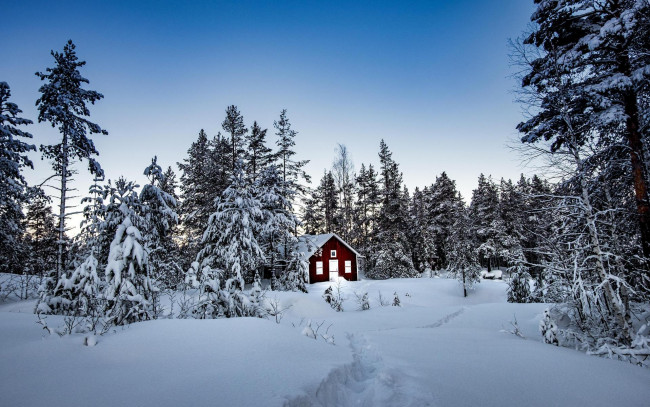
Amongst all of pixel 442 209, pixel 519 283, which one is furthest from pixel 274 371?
pixel 442 209

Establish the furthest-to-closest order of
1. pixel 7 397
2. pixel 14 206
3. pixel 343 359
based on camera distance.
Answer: pixel 14 206, pixel 343 359, pixel 7 397

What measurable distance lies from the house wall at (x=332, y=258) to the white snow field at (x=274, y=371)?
78.6ft

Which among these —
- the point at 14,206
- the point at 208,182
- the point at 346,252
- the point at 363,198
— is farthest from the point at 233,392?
the point at 363,198

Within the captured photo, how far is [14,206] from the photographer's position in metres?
13.8

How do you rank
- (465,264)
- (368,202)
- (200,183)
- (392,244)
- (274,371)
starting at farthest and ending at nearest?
(368,202) < (392,244) < (200,183) < (465,264) < (274,371)

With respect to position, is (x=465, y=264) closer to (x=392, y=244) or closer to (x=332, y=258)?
(x=392, y=244)

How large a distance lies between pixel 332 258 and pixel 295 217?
11970 millimetres

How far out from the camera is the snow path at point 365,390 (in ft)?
11.1

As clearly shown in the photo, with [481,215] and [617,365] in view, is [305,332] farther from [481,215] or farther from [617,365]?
[481,215]

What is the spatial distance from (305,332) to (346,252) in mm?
27216

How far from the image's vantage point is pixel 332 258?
1222 inches

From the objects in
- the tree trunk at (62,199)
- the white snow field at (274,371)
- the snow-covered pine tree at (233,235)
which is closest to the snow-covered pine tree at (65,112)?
the tree trunk at (62,199)

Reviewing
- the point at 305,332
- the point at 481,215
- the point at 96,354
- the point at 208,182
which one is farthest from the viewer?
Result: the point at 481,215

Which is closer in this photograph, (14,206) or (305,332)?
(305,332)
